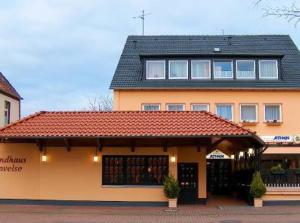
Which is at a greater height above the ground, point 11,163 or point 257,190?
point 11,163

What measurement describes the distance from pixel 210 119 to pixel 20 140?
28.1 feet

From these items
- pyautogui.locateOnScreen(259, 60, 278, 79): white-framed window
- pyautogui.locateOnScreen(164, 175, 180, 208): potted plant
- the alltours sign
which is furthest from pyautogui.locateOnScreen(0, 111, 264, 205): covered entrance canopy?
pyautogui.locateOnScreen(259, 60, 278, 79): white-framed window

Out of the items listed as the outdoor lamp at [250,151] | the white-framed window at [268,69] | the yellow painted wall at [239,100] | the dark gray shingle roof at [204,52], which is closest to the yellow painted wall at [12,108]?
the dark gray shingle roof at [204,52]

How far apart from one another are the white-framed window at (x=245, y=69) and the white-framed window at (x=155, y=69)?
4.67m

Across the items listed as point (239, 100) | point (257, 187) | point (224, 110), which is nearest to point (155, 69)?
point (224, 110)

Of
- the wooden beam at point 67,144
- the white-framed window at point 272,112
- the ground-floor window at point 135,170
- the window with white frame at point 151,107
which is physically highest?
the window with white frame at point 151,107

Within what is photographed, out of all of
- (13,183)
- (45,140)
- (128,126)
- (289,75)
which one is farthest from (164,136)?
(289,75)

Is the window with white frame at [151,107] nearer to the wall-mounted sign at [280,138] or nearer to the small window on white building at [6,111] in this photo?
the wall-mounted sign at [280,138]

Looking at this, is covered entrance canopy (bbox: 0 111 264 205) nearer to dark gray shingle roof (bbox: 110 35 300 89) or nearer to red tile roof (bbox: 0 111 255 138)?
red tile roof (bbox: 0 111 255 138)

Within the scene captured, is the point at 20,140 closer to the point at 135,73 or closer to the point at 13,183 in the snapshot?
the point at 13,183

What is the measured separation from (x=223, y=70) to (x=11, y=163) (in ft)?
52.5

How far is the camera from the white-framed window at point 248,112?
120 ft

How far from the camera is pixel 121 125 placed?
84.8 feet

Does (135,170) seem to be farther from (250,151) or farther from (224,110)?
(224,110)
